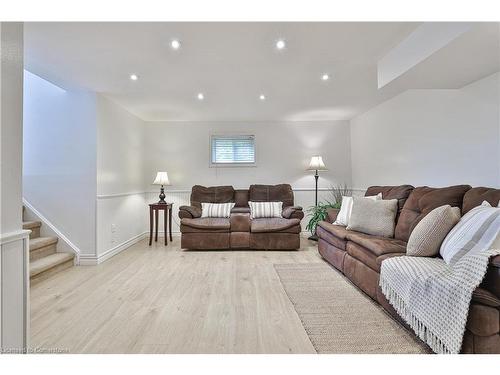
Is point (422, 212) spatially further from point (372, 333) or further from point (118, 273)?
point (118, 273)

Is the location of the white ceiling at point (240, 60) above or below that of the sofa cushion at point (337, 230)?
above

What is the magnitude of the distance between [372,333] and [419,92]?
2.90 meters

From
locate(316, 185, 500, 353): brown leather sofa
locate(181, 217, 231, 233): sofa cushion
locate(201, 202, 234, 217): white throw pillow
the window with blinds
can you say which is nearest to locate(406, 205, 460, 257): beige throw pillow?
locate(316, 185, 500, 353): brown leather sofa

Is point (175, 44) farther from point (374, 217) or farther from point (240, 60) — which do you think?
point (374, 217)

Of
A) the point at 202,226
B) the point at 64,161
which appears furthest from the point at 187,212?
the point at 64,161

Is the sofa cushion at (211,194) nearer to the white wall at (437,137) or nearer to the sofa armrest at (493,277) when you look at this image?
the white wall at (437,137)

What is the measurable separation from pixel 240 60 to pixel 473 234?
2332 mm

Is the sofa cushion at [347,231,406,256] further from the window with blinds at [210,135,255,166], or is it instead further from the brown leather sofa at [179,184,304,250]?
the window with blinds at [210,135,255,166]

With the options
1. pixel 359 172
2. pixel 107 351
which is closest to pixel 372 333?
pixel 107 351

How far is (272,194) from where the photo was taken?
491 cm

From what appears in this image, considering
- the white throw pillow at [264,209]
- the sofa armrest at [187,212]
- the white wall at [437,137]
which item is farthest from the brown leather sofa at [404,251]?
the sofa armrest at [187,212]

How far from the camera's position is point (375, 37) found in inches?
88.9

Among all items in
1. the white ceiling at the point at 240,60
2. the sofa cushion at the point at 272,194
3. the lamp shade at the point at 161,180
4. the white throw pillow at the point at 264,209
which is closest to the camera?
the white ceiling at the point at 240,60

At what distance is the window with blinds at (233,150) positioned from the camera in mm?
5375
